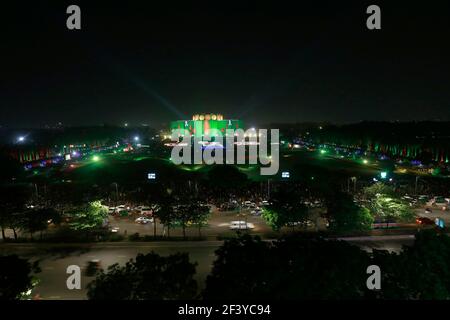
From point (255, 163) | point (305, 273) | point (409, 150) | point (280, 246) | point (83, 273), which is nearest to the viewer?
point (305, 273)

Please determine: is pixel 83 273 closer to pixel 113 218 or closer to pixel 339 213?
pixel 113 218

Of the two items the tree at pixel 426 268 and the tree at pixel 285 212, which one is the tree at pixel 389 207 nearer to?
the tree at pixel 285 212

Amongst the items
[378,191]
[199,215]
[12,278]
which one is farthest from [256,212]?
[12,278]

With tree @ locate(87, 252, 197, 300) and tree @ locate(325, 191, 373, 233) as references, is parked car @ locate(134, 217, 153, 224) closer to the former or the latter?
tree @ locate(325, 191, 373, 233)
